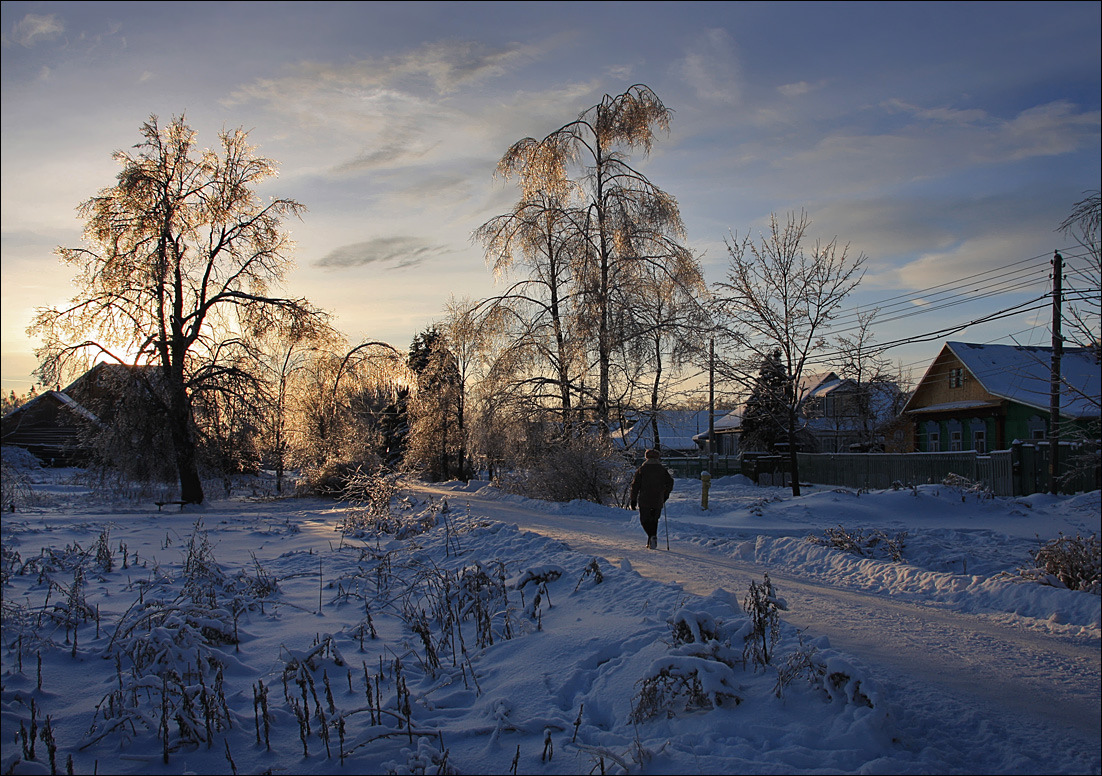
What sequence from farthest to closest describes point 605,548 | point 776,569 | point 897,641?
point 605,548
point 776,569
point 897,641

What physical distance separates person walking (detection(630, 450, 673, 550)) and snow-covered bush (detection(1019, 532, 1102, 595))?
583cm

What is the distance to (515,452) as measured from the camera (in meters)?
21.1

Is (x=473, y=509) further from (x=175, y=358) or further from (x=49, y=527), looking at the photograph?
(x=175, y=358)

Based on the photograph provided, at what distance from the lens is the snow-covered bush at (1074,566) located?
8.58 feet

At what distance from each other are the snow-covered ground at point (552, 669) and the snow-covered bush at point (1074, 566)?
0.10 metres

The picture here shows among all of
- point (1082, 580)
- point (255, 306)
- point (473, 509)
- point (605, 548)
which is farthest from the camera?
point (255, 306)

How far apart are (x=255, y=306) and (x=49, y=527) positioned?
9.96 meters

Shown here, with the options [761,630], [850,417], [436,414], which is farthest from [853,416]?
[761,630]

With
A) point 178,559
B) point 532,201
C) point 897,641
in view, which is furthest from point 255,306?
point 897,641

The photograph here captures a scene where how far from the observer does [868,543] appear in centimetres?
1188

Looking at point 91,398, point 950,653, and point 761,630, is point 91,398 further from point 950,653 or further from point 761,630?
point 950,653

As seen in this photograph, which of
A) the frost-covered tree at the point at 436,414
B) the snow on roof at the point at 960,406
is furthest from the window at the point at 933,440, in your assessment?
the frost-covered tree at the point at 436,414

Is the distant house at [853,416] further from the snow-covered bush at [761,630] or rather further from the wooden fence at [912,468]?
the snow-covered bush at [761,630]

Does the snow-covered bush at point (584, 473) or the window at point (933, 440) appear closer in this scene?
the snow-covered bush at point (584, 473)
